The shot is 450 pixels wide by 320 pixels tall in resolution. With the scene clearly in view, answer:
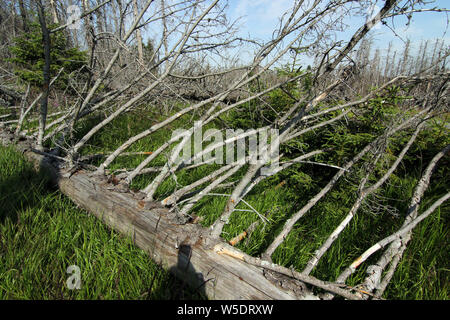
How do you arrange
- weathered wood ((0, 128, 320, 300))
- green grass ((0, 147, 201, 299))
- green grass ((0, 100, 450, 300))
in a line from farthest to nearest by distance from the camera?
green grass ((0, 100, 450, 300)) → green grass ((0, 147, 201, 299)) → weathered wood ((0, 128, 320, 300))

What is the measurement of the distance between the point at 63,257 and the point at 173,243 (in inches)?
30.2

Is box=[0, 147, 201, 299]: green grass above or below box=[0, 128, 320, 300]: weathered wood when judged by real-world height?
below

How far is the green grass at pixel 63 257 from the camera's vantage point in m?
1.34

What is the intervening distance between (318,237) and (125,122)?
4.33 meters

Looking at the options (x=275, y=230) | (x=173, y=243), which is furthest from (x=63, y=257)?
(x=275, y=230)

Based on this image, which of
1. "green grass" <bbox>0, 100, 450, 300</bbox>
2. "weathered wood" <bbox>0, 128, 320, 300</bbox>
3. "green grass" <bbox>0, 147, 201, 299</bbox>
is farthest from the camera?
"green grass" <bbox>0, 100, 450, 300</bbox>

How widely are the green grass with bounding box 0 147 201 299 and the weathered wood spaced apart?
84 mm

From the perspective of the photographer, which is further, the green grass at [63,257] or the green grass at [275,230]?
the green grass at [275,230]

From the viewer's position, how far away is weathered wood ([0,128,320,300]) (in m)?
1.24

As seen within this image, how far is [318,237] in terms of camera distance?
6.99 feet

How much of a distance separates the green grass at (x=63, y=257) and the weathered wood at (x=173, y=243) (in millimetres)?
84
